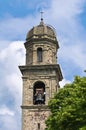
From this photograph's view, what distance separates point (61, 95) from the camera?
1459 inches

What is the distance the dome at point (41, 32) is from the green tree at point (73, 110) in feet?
49.3

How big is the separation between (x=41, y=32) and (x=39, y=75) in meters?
4.40

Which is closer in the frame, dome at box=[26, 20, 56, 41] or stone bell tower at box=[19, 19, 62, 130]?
stone bell tower at box=[19, 19, 62, 130]

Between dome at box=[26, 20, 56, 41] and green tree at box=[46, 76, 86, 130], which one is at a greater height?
dome at box=[26, 20, 56, 41]

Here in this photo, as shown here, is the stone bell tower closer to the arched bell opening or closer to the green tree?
the arched bell opening

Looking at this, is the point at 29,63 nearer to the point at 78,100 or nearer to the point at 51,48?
the point at 51,48

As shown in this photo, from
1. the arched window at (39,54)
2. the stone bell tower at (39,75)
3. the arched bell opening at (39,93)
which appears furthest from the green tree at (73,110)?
the arched window at (39,54)

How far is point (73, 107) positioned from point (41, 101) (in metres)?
16.7

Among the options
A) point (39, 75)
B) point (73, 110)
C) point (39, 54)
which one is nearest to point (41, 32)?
point (39, 54)

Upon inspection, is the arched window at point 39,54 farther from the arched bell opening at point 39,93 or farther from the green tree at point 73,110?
the green tree at point 73,110

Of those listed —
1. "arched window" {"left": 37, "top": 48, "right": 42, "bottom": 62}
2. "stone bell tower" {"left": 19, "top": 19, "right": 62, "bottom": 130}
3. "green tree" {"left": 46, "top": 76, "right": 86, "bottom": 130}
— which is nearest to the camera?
"green tree" {"left": 46, "top": 76, "right": 86, "bottom": 130}

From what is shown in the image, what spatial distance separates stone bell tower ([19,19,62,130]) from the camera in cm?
4772

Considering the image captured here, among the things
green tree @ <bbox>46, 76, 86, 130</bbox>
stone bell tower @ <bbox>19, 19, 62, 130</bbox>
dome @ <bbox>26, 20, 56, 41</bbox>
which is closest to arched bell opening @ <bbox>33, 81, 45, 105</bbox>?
stone bell tower @ <bbox>19, 19, 62, 130</bbox>

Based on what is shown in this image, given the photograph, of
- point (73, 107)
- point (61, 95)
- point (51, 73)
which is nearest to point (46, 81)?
point (51, 73)
